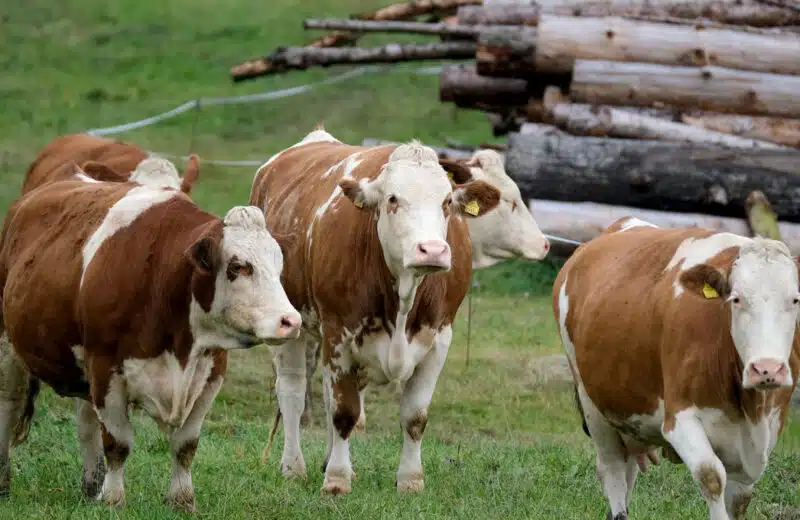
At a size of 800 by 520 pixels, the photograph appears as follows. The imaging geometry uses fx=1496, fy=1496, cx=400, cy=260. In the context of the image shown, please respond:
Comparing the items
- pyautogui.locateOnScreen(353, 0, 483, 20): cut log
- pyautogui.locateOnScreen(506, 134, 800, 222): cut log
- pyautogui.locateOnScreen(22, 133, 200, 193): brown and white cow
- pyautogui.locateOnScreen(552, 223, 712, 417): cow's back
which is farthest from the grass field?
pyautogui.locateOnScreen(353, 0, 483, 20): cut log

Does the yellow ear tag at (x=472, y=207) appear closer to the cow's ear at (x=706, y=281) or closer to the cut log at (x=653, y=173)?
the cow's ear at (x=706, y=281)

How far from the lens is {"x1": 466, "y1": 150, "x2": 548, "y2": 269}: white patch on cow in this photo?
1205 cm

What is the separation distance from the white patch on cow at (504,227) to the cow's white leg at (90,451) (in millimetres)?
4707

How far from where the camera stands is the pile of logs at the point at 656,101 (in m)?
15.4

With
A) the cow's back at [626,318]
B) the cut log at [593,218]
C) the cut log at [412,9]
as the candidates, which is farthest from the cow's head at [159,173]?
the cut log at [412,9]

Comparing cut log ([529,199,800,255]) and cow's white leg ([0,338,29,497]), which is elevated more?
cow's white leg ([0,338,29,497])

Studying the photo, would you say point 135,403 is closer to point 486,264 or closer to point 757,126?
point 486,264

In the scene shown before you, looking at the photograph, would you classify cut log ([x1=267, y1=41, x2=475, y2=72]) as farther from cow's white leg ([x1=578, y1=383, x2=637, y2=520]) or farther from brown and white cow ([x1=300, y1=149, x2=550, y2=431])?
cow's white leg ([x1=578, y1=383, x2=637, y2=520])

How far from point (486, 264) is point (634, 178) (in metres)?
3.87

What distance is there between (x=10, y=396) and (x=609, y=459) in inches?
130

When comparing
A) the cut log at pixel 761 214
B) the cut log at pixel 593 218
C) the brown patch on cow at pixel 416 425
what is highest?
the brown patch on cow at pixel 416 425

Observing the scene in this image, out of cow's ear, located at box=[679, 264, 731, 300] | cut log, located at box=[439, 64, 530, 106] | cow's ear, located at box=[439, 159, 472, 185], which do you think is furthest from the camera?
cut log, located at box=[439, 64, 530, 106]

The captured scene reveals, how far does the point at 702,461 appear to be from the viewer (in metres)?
6.62

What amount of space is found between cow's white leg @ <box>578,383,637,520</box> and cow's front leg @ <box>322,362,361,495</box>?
4.54 feet
